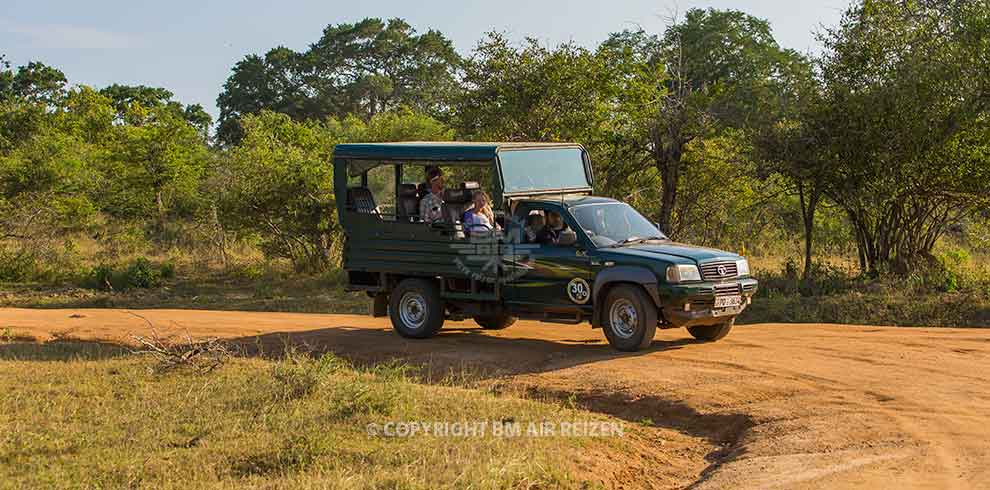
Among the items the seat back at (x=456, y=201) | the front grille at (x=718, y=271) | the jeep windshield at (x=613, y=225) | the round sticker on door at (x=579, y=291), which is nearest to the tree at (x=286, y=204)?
the seat back at (x=456, y=201)

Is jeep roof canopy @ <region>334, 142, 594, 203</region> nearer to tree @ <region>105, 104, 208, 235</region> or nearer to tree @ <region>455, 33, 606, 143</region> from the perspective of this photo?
tree @ <region>455, 33, 606, 143</region>

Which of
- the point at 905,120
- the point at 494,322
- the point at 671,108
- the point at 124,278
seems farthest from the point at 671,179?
the point at 124,278

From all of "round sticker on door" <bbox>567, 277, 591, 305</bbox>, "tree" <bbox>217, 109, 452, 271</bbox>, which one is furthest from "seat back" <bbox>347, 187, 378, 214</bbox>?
"tree" <bbox>217, 109, 452, 271</bbox>

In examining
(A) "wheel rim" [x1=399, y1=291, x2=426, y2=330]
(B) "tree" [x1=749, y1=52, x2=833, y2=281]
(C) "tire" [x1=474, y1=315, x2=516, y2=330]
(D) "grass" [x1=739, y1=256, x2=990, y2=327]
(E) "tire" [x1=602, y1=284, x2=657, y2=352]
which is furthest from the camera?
(B) "tree" [x1=749, y1=52, x2=833, y2=281]

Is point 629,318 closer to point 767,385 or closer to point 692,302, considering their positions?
point 692,302

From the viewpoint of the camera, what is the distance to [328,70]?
5516 centimetres

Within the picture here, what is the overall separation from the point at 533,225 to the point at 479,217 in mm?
671

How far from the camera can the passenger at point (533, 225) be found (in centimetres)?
1279

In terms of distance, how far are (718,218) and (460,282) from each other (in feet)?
32.5

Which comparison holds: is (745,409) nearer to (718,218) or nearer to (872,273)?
(872,273)

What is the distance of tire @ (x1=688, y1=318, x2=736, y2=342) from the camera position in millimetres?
12781

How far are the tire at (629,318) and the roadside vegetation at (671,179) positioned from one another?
15.3 feet

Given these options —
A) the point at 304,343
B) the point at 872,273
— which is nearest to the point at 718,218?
the point at 872,273

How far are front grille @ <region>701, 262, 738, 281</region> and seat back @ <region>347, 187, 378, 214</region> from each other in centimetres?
443
